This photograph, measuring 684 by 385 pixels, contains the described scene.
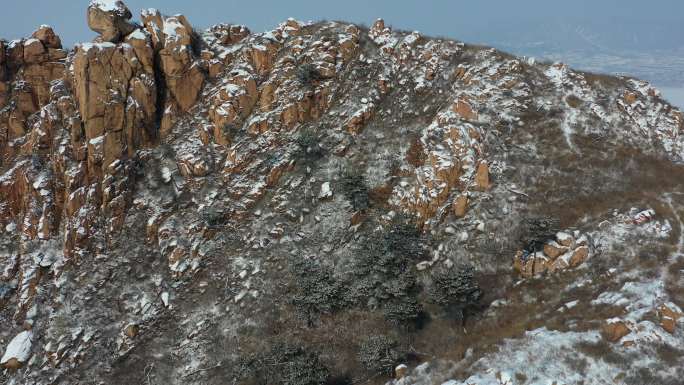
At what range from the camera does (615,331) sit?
24.0 meters

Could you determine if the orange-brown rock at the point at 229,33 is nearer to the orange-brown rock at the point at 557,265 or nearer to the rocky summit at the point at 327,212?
the rocky summit at the point at 327,212

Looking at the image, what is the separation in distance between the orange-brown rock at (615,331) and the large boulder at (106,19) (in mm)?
57386

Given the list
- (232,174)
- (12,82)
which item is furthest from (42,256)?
(12,82)

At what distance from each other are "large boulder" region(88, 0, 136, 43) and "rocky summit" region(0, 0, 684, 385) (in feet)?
1.12

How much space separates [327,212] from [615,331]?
87.3 feet

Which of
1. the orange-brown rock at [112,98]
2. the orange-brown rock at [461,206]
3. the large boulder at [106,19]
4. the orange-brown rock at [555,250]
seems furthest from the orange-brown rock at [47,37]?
the orange-brown rock at [555,250]

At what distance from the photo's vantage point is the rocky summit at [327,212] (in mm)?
29172

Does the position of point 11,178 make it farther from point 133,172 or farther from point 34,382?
point 34,382

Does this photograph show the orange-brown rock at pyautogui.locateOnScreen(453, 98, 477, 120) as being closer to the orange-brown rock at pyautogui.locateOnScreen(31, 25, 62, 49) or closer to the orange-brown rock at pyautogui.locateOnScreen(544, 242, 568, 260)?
the orange-brown rock at pyautogui.locateOnScreen(544, 242, 568, 260)

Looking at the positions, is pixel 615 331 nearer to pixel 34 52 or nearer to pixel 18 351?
pixel 18 351

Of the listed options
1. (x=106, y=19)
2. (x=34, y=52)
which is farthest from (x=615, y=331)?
(x=34, y=52)

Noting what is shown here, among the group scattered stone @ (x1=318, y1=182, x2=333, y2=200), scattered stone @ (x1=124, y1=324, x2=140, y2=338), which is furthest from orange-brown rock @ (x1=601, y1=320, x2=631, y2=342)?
scattered stone @ (x1=124, y1=324, x2=140, y2=338)

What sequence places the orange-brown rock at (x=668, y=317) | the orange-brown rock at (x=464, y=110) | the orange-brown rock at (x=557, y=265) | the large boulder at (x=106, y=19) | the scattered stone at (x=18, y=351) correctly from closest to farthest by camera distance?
1. the orange-brown rock at (x=668, y=317)
2. the orange-brown rock at (x=557, y=265)
3. the scattered stone at (x=18, y=351)
4. the orange-brown rock at (x=464, y=110)
5. the large boulder at (x=106, y=19)

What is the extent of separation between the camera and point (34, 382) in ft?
113
